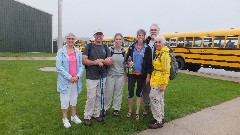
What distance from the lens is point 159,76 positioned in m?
5.74

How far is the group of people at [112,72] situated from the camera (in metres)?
5.72

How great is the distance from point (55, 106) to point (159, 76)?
2822 mm

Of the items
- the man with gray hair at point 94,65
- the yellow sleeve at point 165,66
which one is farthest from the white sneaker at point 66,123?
the yellow sleeve at point 165,66

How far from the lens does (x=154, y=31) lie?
20.3 feet

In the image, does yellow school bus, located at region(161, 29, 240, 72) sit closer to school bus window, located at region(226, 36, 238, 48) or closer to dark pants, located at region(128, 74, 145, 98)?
school bus window, located at region(226, 36, 238, 48)

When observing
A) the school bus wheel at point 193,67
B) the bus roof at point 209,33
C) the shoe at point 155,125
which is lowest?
the shoe at point 155,125

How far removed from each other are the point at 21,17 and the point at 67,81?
26227mm

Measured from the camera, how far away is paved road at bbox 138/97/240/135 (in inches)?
224

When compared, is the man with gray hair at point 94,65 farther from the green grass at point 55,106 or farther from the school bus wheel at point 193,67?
the school bus wheel at point 193,67

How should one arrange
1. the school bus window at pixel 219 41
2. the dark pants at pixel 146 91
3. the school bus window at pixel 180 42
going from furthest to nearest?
the school bus window at pixel 180 42
the school bus window at pixel 219 41
the dark pants at pixel 146 91

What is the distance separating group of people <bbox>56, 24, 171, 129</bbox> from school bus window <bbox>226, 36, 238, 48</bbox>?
953cm

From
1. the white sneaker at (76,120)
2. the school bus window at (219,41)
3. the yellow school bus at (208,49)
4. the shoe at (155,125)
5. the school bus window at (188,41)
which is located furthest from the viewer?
the school bus window at (188,41)

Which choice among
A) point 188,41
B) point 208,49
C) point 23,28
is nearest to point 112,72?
point 208,49

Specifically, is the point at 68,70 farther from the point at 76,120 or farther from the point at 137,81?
the point at 137,81
